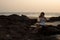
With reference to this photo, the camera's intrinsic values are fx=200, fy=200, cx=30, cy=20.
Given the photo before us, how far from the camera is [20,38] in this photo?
13.6m

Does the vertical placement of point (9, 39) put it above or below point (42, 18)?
below

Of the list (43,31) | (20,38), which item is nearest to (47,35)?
(43,31)

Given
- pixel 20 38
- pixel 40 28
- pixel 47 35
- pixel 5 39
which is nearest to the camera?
pixel 5 39

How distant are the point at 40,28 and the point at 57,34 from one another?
2.66m

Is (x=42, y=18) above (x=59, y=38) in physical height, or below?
above

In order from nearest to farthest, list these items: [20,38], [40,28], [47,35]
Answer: [20,38]
[40,28]
[47,35]

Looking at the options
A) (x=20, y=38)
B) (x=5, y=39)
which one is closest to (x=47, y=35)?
(x=20, y=38)

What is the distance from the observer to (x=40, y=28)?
571 inches

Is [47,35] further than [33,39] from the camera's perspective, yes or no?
Yes

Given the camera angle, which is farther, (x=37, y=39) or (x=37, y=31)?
(x=37, y=31)

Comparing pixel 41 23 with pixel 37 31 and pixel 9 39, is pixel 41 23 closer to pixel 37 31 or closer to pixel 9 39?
pixel 37 31

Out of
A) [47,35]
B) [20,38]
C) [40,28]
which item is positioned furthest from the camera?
[47,35]

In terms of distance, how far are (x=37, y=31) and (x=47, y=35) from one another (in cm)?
110

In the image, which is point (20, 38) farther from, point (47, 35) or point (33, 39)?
point (47, 35)
